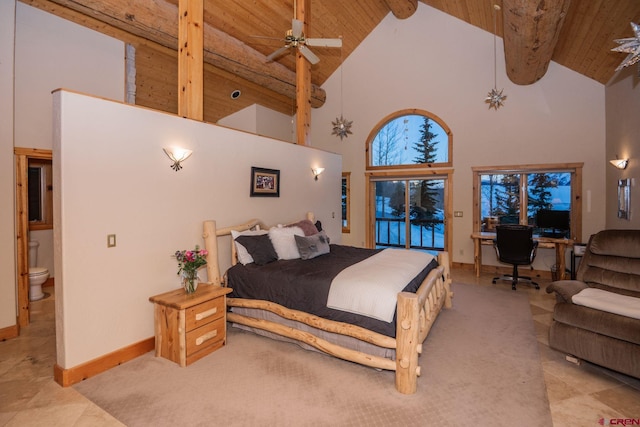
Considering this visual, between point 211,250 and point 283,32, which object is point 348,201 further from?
point 211,250

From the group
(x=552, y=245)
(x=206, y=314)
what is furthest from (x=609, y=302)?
(x=206, y=314)

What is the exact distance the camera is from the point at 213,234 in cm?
362

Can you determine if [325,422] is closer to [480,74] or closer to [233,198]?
[233,198]

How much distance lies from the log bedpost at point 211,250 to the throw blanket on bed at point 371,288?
1429 millimetres

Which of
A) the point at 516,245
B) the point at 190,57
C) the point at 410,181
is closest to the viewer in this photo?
the point at 190,57

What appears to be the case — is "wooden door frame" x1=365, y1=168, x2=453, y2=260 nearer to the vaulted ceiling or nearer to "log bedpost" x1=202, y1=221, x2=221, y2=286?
the vaulted ceiling

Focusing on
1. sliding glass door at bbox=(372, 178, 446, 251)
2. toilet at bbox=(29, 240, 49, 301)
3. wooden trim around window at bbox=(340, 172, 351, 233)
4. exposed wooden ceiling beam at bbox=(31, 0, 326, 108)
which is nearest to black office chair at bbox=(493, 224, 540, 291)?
sliding glass door at bbox=(372, 178, 446, 251)

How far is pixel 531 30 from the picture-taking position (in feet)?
11.3

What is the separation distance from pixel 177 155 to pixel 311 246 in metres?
1.84

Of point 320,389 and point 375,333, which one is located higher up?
point 375,333

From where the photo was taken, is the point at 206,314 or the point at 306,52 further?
the point at 306,52

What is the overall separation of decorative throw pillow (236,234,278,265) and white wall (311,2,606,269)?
4.07m

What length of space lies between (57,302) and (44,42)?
11.8ft

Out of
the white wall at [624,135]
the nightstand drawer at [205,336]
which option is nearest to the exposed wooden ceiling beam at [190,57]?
the nightstand drawer at [205,336]
